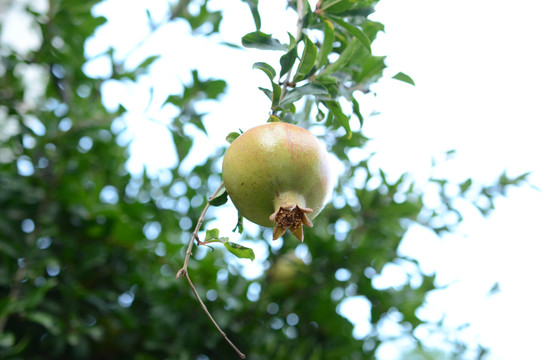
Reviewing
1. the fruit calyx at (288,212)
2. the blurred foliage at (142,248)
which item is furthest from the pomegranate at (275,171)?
the blurred foliage at (142,248)

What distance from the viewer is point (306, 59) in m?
0.68

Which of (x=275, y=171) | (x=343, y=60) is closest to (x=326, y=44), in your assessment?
(x=343, y=60)

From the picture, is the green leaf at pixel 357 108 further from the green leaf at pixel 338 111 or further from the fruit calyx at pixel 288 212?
the fruit calyx at pixel 288 212

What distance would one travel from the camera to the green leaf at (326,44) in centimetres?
69

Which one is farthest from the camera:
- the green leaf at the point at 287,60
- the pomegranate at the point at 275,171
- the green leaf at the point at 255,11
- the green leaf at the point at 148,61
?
the green leaf at the point at 148,61

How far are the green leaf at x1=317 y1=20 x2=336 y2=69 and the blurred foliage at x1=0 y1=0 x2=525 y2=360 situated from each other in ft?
1.51

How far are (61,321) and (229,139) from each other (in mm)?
821

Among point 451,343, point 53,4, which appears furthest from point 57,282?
point 451,343

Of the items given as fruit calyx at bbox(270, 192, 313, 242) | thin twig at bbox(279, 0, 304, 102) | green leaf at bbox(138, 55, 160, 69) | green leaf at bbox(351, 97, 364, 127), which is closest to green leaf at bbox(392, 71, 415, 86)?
green leaf at bbox(351, 97, 364, 127)

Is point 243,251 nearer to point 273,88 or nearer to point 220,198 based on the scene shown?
point 220,198

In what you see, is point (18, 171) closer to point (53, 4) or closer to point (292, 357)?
point (53, 4)

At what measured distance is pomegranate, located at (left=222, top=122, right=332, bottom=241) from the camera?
1.77 feet

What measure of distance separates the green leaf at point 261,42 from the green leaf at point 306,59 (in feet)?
0.14

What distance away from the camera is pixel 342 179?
146 centimetres
